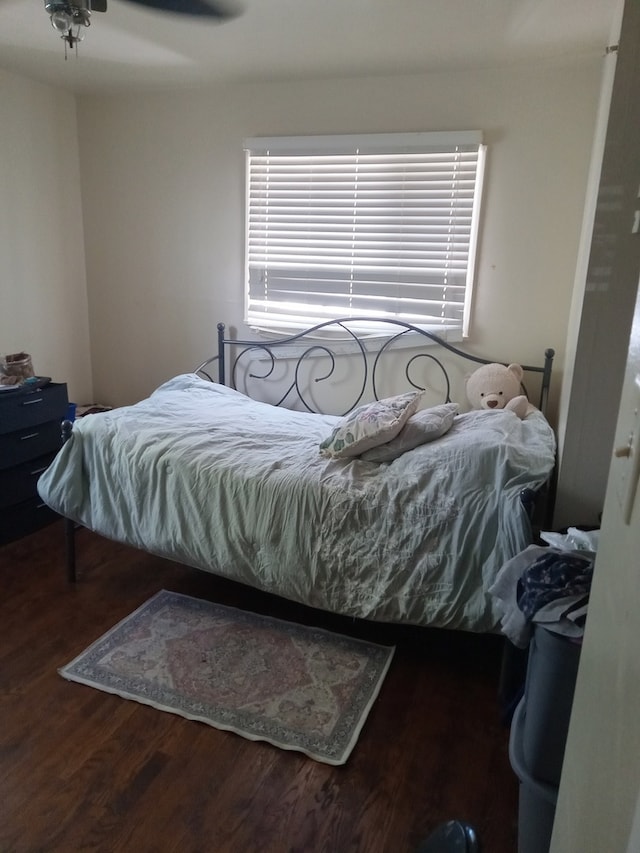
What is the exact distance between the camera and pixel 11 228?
3.19 m

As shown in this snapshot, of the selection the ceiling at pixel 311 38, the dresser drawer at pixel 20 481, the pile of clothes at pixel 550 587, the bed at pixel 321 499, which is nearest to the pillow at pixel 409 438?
the bed at pixel 321 499

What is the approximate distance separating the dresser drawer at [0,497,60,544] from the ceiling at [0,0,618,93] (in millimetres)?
2173

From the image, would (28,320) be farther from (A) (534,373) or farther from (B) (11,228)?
(A) (534,373)

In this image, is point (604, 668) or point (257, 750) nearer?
point (604, 668)

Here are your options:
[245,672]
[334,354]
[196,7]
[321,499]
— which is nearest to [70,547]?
[245,672]

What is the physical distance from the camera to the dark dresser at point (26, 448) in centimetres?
279

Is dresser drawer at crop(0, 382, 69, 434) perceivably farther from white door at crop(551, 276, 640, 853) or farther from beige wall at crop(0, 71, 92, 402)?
white door at crop(551, 276, 640, 853)

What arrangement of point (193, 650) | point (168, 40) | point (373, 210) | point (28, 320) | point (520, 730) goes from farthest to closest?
point (28, 320)
point (373, 210)
point (168, 40)
point (193, 650)
point (520, 730)

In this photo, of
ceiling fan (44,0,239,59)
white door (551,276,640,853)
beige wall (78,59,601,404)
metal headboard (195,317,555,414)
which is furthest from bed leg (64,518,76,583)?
white door (551,276,640,853)

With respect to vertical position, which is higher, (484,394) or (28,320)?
(28,320)

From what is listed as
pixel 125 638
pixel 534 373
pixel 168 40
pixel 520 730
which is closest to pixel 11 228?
pixel 168 40

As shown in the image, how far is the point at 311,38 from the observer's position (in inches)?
96.5

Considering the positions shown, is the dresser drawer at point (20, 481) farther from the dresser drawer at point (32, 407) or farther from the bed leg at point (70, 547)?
the bed leg at point (70, 547)

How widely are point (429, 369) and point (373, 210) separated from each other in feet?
2.89
